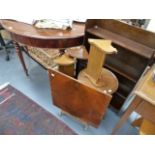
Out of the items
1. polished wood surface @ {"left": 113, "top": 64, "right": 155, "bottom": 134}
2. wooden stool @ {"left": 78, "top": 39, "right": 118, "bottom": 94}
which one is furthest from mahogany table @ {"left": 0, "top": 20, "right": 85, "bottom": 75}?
polished wood surface @ {"left": 113, "top": 64, "right": 155, "bottom": 134}

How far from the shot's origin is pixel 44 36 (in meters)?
1.38

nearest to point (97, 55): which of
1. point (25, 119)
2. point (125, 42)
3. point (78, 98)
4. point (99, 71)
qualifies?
point (99, 71)

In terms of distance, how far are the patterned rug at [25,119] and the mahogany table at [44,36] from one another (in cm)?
70

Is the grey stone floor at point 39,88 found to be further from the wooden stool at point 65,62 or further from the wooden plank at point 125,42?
the wooden plank at point 125,42

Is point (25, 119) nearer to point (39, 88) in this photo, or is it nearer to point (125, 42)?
point (39, 88)

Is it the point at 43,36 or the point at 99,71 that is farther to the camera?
the point at 43,36

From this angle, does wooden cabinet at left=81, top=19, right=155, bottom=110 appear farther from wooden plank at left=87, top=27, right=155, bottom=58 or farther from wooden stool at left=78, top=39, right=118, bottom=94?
wooden stool at left=78, top=39, right=118, bottom=94

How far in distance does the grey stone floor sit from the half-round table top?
673 millimetres

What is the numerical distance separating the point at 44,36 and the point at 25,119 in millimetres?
879

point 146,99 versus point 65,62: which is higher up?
point 146,99

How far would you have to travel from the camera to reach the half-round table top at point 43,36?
1376mm

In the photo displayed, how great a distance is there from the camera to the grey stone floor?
5.23ft
